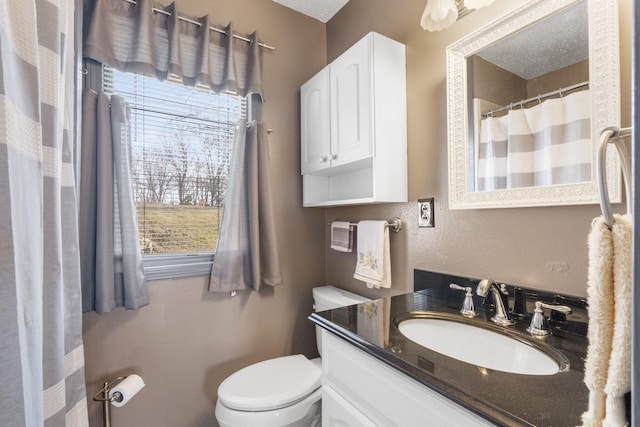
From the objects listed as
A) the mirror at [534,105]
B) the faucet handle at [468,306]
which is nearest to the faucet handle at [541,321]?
the faucet handle at [468,306]

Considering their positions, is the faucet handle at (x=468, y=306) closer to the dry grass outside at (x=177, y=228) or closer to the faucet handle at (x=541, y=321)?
the faucet handle at (x=541, y=321)

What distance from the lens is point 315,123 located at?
5.60 ft

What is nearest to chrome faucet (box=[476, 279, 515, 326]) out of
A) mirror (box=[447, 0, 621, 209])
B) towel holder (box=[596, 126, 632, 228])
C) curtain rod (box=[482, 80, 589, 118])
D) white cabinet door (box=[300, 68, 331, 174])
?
mirror (box=[447, 0, 621, 209])

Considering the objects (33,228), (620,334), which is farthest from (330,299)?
(620,334)

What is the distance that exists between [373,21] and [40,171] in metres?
1.62

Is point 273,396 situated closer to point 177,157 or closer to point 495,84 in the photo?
point 177,157

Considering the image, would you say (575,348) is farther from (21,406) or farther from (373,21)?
(373,21)

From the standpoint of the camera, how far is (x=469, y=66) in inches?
45.4

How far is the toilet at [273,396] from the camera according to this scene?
119 centimetres

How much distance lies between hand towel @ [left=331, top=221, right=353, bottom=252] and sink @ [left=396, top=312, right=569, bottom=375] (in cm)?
67

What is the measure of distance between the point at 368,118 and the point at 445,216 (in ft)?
1.77

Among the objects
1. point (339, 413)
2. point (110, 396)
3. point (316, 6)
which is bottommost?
point (110, 396)

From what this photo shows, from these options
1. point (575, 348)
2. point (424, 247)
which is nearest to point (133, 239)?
point (424, 247)

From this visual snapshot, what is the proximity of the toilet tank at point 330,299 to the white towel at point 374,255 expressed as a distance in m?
0.14
